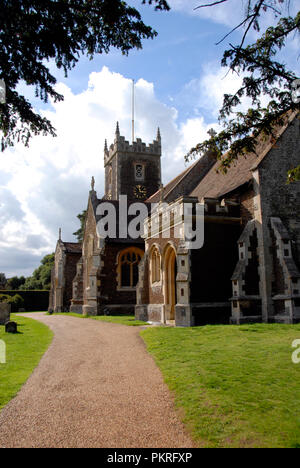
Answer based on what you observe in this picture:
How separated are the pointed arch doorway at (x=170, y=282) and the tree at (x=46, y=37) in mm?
10550

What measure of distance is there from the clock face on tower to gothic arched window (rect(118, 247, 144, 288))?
1259 centimetres

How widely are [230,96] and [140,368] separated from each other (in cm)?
571

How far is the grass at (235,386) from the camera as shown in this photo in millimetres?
3992

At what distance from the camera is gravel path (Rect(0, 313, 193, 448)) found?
4.06 meters

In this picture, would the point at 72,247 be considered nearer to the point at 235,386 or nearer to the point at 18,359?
the point at 18,359

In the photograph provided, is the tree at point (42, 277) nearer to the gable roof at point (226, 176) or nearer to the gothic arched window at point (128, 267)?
the gothic arched window at point (128, 267)

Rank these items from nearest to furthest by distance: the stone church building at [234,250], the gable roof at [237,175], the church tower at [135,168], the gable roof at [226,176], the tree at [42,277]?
the stone church building at [234,250] < the gable roof at [237,175] < the gable roof at [226,176] < the church tower at [135,168] < the tree at [42,277]

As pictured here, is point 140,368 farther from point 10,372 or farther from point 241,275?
point 241,275

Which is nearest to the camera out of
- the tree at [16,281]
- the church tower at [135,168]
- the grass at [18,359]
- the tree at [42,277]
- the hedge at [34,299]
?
the grass at [18,359]

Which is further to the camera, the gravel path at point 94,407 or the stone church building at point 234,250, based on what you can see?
the stone church building at point 234,250

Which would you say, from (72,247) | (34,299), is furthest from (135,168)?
(34,299)

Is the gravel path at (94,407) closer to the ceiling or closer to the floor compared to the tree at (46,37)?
closer to the floor

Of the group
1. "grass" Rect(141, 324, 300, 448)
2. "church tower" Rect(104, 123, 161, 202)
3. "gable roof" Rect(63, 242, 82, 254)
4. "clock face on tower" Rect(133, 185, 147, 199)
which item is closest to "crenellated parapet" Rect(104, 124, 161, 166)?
"church tower" Rect(104, 123, 161, 202)

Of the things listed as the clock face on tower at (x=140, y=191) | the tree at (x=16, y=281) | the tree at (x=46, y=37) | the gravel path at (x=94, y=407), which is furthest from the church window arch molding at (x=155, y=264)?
the tree at (x=16, y=281)
